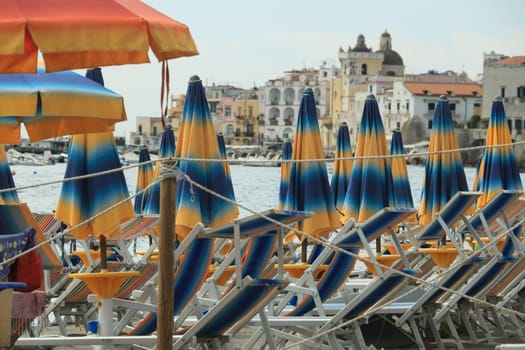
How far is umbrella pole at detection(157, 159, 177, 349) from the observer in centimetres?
→ 671

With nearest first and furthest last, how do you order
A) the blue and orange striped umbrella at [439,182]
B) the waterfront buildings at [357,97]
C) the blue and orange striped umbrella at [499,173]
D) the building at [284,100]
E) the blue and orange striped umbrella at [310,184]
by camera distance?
→ the blue and orange striped umbrella at [310,184], the blue and orange striped umbrella at [439,182], the blue and orange striped umbrella at [499,173], the waterfront buildings at [357,97], the building at [284,100]

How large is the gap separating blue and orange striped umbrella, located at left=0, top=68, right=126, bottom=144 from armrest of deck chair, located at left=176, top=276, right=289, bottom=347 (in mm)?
1270

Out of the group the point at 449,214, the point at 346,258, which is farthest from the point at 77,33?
the point at 449,214

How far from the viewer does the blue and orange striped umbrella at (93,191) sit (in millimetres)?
9868

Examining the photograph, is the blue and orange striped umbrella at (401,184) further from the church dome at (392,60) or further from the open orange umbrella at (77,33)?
the church dome at (392,60)

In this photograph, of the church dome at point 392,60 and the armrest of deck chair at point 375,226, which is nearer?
the armrest of deck chair at point 375,226

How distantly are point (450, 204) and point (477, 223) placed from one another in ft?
5.28

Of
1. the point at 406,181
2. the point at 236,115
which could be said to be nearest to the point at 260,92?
the point at 236,115

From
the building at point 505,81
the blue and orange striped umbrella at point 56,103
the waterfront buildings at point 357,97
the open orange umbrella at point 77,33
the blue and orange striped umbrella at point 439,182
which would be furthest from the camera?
the waterfront buildings at point 357,97

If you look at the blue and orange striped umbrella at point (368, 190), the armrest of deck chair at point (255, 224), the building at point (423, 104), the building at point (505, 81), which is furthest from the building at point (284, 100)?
the armrest of deck chair at point (255, 224)

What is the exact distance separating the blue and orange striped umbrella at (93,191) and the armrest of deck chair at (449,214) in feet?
10.6

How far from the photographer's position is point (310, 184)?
42.1 feet

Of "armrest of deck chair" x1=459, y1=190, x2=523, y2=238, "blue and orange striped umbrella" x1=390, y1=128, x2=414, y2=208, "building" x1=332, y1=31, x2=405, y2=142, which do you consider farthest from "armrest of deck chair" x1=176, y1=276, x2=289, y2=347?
"building" x1=332, y1=31, x2=405, y2=142

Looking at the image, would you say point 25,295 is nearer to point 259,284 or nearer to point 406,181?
point 259,284
